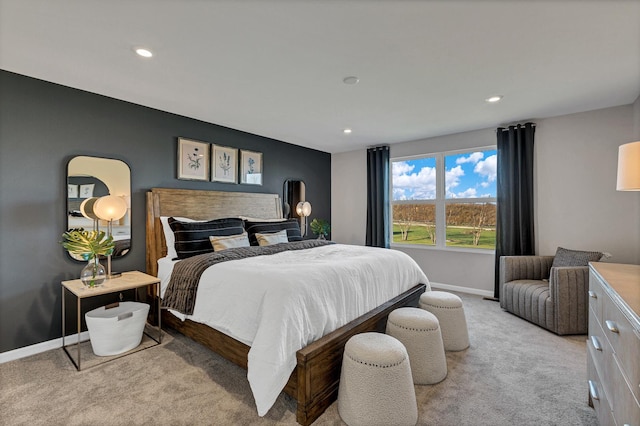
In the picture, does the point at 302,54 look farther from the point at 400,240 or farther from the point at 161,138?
the point at 400,240

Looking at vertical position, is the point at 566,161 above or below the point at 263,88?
below

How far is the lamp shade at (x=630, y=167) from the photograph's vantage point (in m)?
1.76

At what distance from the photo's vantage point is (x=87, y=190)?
2.91 m

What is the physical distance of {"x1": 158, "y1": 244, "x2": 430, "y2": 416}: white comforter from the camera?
175cm

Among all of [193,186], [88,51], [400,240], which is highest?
[88,51]

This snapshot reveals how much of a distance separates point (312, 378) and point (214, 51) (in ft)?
7.85

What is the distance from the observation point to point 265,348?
1.76 meters

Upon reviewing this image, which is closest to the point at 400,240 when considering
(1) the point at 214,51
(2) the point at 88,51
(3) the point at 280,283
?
(3) the point at 280,283

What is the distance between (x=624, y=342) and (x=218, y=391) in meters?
2.28

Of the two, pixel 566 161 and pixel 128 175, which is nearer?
pixel 128 175

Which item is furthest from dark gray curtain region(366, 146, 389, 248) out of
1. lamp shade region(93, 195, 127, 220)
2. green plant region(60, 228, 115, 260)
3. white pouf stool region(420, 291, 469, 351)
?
A: green plant region(60, 228, 115, 260)

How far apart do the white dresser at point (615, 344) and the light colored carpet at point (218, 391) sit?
14.3 inches

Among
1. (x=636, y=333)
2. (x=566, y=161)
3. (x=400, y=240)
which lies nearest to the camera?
(x=636, y=333)

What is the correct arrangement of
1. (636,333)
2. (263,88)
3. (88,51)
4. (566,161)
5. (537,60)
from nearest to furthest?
(636,333)
(88,51)
(537,60)
(263,88)
(566,161)
